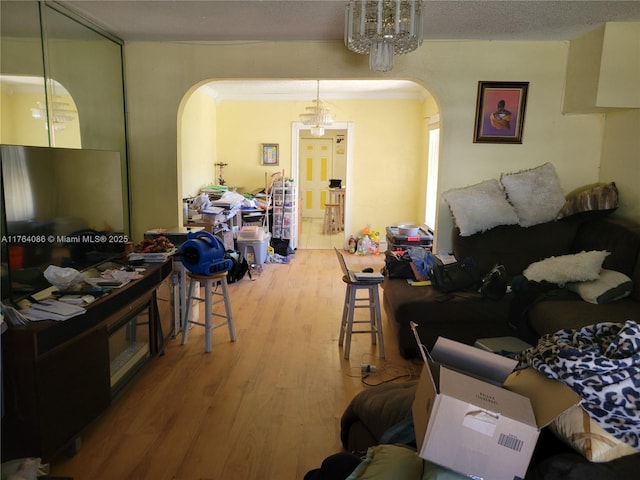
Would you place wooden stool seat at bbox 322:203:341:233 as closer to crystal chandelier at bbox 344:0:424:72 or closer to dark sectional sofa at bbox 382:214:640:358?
dark sectional sofa at bbox 382:214:640:358

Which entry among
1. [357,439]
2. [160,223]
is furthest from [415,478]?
[160,223]

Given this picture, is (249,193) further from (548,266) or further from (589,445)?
(589,445)

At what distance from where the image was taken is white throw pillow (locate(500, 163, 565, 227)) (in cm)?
378

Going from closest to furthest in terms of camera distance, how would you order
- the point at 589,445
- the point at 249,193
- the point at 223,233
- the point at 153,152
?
the point at 589,445
the point at 153,152
the point at 223,233
the point at 249,193

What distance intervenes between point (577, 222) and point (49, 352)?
3.70 metres

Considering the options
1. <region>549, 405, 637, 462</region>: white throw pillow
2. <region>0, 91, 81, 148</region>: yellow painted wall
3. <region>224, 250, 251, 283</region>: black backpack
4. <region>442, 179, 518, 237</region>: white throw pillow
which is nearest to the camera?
<region>549, 405, 637, 462</region>: white throw pillow

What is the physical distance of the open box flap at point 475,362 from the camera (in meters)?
1.54

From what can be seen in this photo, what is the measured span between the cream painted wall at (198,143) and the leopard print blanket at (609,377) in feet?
16.0

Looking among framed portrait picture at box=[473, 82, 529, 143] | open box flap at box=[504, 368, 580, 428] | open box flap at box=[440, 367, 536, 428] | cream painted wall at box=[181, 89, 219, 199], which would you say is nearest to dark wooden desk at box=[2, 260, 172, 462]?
open box flap at box=[440, 367, 536, 428]

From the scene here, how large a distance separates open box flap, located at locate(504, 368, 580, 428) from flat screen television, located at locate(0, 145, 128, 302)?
2.13 meters

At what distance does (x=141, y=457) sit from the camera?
2.22 metres

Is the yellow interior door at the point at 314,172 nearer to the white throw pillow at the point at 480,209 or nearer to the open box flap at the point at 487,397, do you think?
the white throw pillow at the point at 480,209

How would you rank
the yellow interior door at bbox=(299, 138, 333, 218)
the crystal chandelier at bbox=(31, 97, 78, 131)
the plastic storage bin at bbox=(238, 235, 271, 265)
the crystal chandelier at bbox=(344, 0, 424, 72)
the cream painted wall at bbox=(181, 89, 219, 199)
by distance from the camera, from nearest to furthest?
the crystal chandelier at bbox=(344, 0, 424, 72), the crystal chandelier at bbox=(31, 97, 78, 131), the cream painted wall at bbox=(181, 89, 219, 199), the plastic storage bin at bbox=(238, 235, 271, 265), the yellow interior door at bbox=(299, 138, 333, 218)

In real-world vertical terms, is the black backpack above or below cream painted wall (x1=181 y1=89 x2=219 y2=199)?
below
